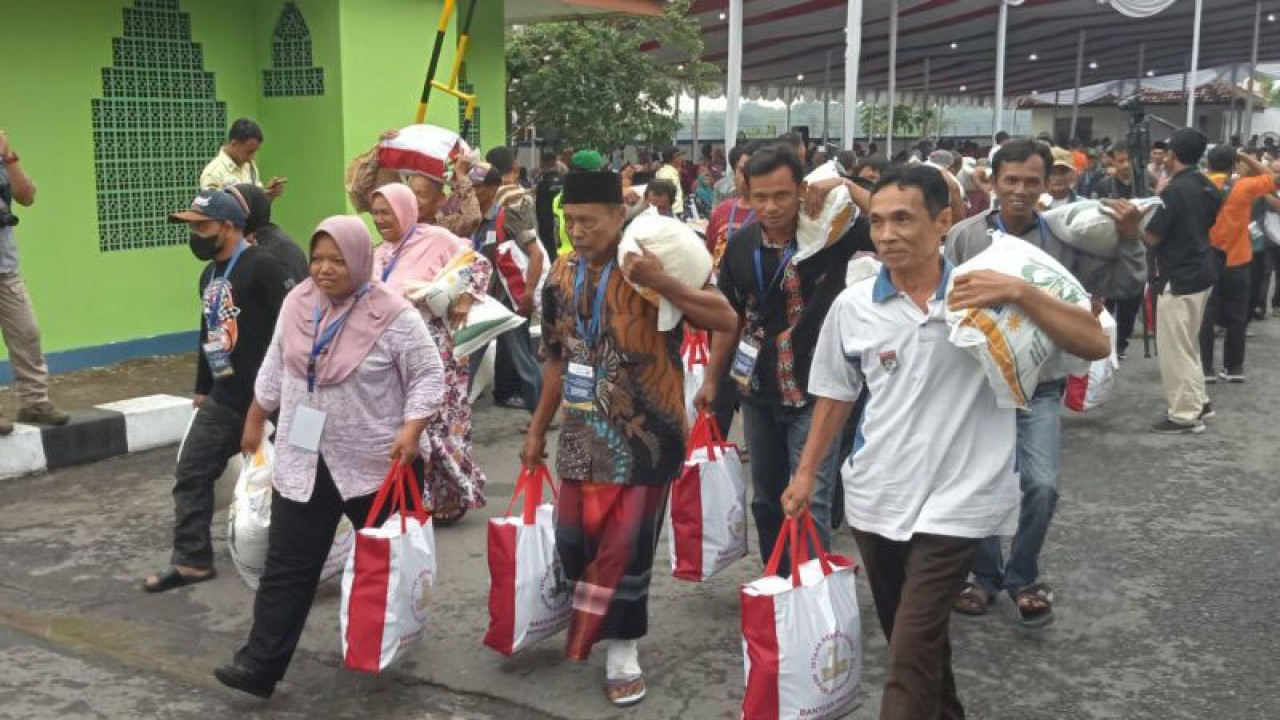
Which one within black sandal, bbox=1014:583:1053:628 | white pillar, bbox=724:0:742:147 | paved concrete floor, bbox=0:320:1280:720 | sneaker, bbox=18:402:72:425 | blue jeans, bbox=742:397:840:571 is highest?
white pillar, bbox=724:0:742:147

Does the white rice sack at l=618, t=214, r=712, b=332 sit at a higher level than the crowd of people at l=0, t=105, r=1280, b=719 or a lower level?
higher

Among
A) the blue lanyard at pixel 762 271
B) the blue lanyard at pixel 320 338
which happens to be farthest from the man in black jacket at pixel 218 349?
the blue lanyard at pixel 762 271

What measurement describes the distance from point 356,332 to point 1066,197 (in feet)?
14.7

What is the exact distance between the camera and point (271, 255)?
5.09 meters

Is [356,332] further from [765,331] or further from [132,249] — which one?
[132,249]

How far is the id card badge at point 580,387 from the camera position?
4086 mm

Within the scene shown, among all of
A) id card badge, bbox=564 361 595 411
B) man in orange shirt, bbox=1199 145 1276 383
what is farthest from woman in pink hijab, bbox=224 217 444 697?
man in orange shirt, bbox=1199 145 1276 383

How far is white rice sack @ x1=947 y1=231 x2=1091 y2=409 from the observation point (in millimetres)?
3010

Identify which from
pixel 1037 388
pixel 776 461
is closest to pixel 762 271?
pixel 776 461

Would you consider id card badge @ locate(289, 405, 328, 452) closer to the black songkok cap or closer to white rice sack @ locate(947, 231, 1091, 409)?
the black songkok cap

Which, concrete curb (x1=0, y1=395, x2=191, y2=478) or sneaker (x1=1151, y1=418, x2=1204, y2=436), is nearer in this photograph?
concrete curb (x1=0, y1=395, x2=191, y2=478)

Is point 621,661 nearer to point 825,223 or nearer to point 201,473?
point 825,223

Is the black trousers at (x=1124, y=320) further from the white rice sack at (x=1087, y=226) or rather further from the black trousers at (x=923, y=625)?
the black trousers at (x=923, y=625)

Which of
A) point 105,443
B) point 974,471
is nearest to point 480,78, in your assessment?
point 105,443
